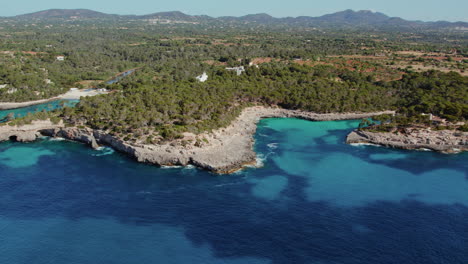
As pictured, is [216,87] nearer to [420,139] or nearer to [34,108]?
[420,139]

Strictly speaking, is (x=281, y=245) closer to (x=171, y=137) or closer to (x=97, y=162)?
(x=171, y=137)

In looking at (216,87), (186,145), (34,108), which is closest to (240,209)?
(186,145)

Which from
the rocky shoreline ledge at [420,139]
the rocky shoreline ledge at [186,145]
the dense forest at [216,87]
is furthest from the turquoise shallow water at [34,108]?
the rocky shoreline ledge at [420,139]

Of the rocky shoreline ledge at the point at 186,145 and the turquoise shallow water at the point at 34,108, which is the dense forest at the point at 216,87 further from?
the turquoise shallow water at the point at 34,108

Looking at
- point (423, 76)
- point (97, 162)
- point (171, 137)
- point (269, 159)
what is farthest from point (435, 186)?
point (423, 76)

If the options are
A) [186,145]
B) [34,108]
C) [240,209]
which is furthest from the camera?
[34,108]

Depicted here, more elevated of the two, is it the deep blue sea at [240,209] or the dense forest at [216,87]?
the dense forest at [216,87]
